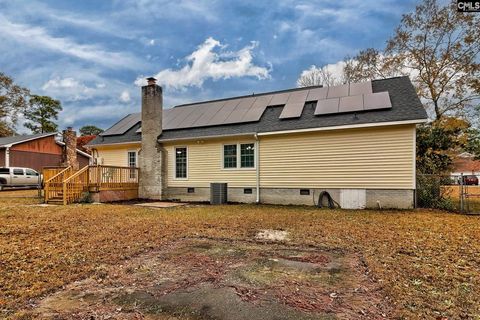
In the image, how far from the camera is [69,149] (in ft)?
87.4

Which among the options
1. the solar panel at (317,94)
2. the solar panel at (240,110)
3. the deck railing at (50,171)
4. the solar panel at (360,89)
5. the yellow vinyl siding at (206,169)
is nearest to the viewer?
the solar panel at (360,89)

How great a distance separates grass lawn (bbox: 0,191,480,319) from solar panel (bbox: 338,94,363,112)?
13.4 ft

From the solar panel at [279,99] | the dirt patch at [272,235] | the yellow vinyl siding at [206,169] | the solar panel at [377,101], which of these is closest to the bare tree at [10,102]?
the yellow vinyl siding at [206,169]

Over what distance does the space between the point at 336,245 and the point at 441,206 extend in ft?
23.9

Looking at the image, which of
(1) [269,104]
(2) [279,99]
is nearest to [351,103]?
(2) [279,99]

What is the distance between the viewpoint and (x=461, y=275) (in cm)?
370

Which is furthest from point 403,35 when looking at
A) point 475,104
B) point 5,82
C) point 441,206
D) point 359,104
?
point 5,82

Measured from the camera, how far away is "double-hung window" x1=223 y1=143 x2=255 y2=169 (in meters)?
12.2

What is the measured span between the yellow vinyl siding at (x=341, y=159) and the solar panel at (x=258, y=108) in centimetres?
130

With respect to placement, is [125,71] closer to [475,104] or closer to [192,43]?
[192,43]

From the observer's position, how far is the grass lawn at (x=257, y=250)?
3.15 m

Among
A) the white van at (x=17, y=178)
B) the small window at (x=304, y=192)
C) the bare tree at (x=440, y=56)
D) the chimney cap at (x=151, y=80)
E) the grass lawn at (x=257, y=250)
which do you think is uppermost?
the bare tree at (x=440, y=56)

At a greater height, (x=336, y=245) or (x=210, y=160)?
(x=210, y=160)

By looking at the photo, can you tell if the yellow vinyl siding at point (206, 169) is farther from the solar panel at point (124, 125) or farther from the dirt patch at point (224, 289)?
the dirt patch at point (224, 289)
